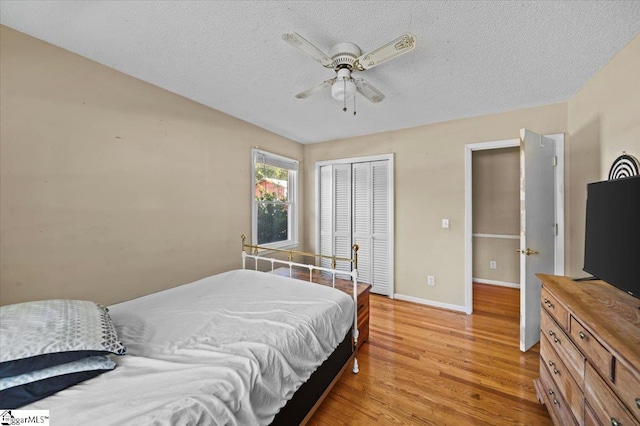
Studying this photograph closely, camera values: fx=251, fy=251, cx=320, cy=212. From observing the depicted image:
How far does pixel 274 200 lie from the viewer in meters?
3.73

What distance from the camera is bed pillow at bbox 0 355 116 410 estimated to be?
87 cm

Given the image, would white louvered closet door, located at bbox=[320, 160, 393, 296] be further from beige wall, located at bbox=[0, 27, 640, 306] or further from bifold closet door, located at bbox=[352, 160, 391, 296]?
beige wall, located at bbox=[0, 27, 640, 306]

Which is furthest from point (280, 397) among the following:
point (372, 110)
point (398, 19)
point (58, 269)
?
point (372, 110)

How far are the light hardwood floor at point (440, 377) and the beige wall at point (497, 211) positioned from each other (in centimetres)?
154

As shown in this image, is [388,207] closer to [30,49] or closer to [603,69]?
[603,69]

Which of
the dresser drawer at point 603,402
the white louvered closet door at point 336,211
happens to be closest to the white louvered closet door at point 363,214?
the white louvered closet door at point 336,211

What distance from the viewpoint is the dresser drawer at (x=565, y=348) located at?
118 centimetres

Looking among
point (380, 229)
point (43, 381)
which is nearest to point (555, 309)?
point (380, 229)

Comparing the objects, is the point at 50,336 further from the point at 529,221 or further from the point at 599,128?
the point at 599,128

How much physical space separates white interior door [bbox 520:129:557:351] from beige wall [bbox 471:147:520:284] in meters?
1.87

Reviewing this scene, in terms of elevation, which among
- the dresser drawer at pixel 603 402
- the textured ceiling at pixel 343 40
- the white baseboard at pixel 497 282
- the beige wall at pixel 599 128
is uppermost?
the textured ceiling at pixel 343 40

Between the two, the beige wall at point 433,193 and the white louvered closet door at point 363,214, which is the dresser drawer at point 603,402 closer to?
the beige wall at point 433,193

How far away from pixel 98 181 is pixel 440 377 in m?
3.04

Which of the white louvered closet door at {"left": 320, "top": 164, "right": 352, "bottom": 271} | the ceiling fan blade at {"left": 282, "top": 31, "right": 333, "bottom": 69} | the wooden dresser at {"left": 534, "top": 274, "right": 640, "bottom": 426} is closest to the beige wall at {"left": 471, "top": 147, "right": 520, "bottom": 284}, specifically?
the white louvered closet door at {"left": 320, "top": 164, "right": 352, "bottom": 271}
